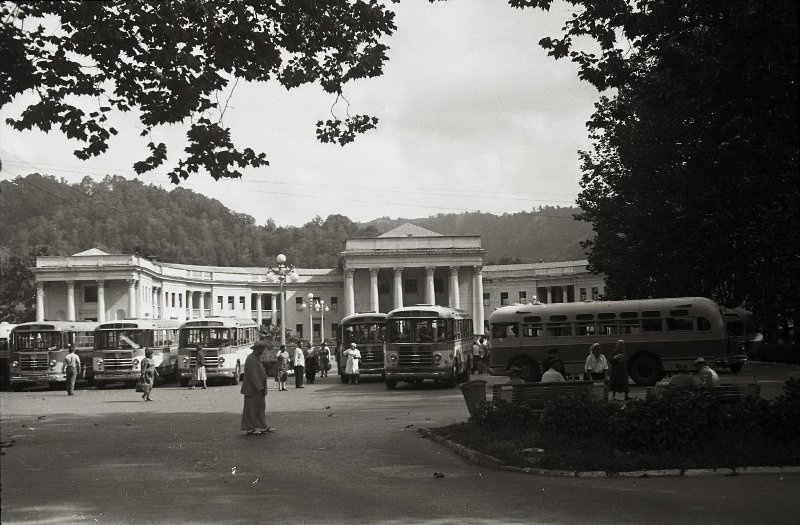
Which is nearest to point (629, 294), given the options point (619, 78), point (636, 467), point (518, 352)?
point (518, 352)

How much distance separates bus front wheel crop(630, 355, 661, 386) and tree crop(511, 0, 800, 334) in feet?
12.7

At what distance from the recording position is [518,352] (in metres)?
28.7

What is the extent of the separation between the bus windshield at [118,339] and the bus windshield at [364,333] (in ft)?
28.5

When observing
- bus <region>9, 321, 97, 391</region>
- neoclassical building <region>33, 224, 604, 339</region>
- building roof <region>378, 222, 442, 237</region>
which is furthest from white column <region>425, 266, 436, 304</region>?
bus <region>9, 321, 97, 391</region>

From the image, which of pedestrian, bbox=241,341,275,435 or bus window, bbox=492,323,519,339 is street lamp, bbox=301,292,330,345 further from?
pedestrian, bbox=241,341,275,435

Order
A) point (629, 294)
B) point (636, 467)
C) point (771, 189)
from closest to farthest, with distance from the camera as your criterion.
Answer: point (636, 467) < point (771, 189) < point (629, 294)

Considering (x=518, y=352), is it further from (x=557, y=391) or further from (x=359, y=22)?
(x=359, y=22)

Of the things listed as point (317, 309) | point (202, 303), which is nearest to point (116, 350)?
point (317, 309)

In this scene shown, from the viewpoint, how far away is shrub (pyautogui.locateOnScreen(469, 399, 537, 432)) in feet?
43.7

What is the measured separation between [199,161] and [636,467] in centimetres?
757

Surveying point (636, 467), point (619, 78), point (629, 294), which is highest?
point (619, 78)

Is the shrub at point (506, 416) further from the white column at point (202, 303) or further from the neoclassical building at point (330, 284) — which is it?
the white column at point (202, 303)

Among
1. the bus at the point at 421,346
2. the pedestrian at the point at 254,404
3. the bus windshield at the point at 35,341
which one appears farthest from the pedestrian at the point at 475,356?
the pedestrian at the point at 254,404

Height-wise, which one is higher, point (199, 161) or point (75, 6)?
point (75, 6)
